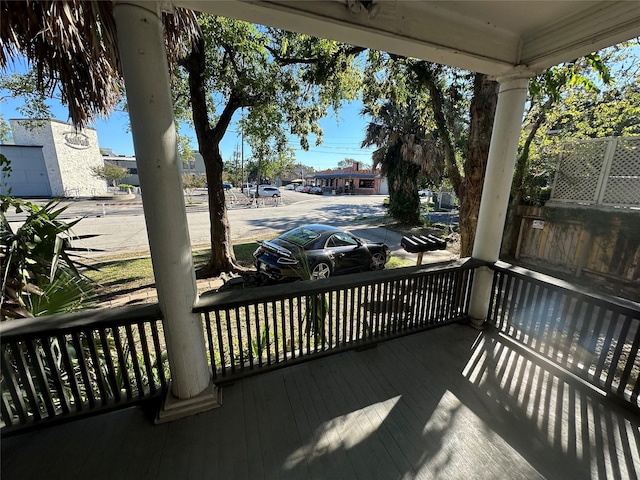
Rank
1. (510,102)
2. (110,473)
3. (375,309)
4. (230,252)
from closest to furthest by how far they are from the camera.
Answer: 1. (110,473)
2. (510,102)
3. (375,309)
4. (230,252)

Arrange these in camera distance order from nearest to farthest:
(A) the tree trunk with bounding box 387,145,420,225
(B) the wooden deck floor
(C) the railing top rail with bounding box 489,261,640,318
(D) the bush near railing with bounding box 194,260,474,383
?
(B) the wooden deck floor < (C) the railing top rail with bounding box 489,261,640,318 < (D) the bush near railing with bounding box 194,260,474,383 < (A) the tree trunk with bounding box 387,145,420,225

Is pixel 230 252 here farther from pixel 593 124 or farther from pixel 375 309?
pixel 593 124

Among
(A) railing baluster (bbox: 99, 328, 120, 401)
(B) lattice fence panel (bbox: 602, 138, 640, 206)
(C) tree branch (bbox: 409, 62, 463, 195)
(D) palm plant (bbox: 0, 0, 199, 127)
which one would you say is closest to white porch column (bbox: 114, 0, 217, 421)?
(D) palm plant (bbox: 0, 0, 199, 127)

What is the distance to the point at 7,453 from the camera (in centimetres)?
161

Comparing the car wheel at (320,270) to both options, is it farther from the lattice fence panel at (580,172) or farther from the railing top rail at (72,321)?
the lattice fence panel at (580,172)

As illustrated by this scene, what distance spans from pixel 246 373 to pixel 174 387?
534mm

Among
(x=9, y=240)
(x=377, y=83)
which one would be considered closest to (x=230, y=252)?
(x=9, y=240)

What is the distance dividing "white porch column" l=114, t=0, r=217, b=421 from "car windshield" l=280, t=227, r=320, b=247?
3345mm

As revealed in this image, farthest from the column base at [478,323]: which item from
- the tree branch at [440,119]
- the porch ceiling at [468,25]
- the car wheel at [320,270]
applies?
the car wheel at [320,270]

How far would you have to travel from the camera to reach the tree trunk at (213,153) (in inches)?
186

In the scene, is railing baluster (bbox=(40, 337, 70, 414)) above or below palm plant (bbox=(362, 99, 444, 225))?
below

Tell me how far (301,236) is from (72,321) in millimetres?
3969

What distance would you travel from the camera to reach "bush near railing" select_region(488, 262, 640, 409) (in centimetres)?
198

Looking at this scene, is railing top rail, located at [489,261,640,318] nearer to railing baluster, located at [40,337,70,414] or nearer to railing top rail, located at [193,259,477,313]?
railing top rail, located at [193,259,477,313]
